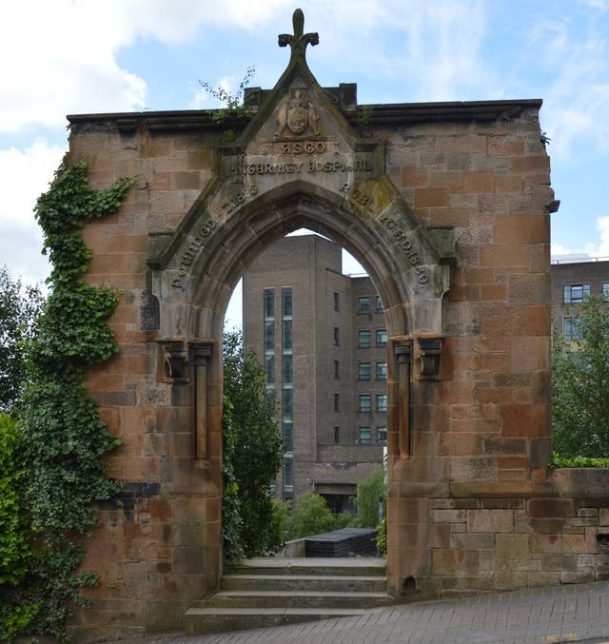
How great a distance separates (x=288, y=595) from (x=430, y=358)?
10.9 feet

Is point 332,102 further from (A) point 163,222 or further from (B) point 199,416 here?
(B) point 199,416

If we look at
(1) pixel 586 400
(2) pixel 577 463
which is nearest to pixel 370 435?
(1) pixel 586 400

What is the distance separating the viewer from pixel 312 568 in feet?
39.1

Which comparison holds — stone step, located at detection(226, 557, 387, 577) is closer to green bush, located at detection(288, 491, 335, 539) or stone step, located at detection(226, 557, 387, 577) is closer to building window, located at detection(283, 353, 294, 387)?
green bush, located at detection(288, 491, 335, 539)

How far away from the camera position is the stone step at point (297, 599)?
11.2m

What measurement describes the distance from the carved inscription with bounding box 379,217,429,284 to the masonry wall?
438mm

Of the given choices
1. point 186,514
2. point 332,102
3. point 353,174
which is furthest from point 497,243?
point 186,514

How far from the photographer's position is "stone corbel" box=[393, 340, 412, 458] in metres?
11.3

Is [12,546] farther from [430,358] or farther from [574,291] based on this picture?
[574,291]

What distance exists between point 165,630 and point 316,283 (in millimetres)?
60161

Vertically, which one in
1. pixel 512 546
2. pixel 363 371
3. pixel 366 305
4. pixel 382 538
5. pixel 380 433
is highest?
pixel 366 305

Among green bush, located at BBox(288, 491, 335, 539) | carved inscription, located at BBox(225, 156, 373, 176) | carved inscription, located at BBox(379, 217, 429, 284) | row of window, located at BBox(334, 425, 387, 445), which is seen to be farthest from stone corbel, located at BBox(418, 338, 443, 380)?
row of window, located at BBox(334, 425, 387, 445)

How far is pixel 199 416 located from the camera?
11.6 meters

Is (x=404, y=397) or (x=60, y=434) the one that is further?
(x=60, y=434)
